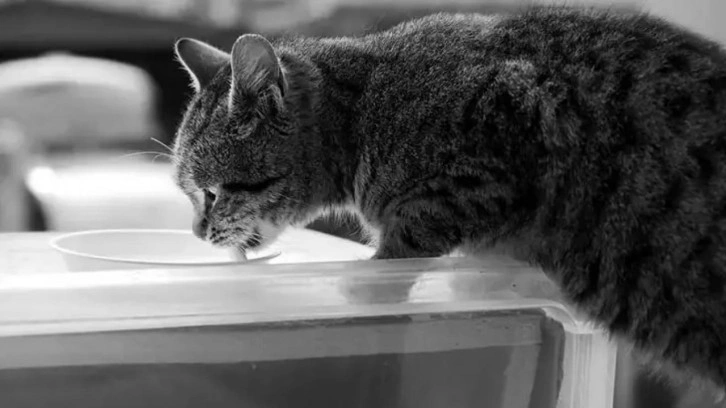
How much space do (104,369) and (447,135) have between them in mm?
423

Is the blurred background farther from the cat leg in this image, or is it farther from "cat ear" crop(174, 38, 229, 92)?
the cat leg

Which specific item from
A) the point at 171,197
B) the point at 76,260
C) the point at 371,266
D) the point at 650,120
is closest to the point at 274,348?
the point at 371,266

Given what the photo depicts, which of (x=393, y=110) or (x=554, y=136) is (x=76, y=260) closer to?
(x=393, y=110)

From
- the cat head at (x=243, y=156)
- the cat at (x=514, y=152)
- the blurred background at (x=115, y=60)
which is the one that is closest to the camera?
the cat at (x=514, y=152)

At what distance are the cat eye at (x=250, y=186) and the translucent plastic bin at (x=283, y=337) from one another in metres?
0.22

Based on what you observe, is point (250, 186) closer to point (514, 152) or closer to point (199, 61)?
point (199, 61)

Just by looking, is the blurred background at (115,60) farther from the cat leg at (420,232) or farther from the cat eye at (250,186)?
the cat leg at (420,232)

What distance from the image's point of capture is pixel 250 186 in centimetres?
107

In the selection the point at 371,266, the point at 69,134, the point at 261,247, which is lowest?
the point at 69,134

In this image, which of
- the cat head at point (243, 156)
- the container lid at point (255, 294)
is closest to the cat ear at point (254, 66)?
the cat head at point (243, 156)

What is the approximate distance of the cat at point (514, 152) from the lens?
895 millimetres

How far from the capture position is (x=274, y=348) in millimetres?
836

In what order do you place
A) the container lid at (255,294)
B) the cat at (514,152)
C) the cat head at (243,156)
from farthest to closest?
the cat head at (243,156)
the cat at (514,152)
the container lid at (255,294)

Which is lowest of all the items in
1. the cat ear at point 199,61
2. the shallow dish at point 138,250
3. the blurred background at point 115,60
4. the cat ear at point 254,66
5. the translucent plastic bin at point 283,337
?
the blurred background at point 115,60
